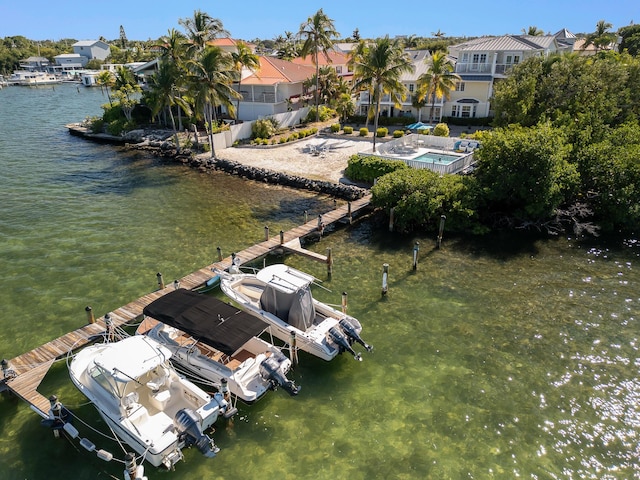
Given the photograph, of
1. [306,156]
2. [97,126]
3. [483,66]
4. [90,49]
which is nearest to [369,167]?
[306,156]

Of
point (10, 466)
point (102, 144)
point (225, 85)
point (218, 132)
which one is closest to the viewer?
point (10, 466)

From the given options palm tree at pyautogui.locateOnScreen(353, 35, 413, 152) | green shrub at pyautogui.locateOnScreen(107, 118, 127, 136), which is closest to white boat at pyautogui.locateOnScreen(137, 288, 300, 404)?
palm tree at pyautogui.locateOnScreen(353, 35, 413, 152)

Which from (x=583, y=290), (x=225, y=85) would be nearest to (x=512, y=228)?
(x=583, y=290)

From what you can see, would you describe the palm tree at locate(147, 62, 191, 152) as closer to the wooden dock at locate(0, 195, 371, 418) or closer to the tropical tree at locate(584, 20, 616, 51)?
the wooden dock at locate(0, 195, 371, 418)

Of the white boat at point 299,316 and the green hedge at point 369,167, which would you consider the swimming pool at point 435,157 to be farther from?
the white boat at point 299,316

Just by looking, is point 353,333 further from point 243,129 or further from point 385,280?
point 243,129

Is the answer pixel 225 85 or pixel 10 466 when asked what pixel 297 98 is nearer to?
pixel 225 85

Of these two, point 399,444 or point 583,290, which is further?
point 583,290

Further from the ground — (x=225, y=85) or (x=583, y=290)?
(x=225, y=85)
